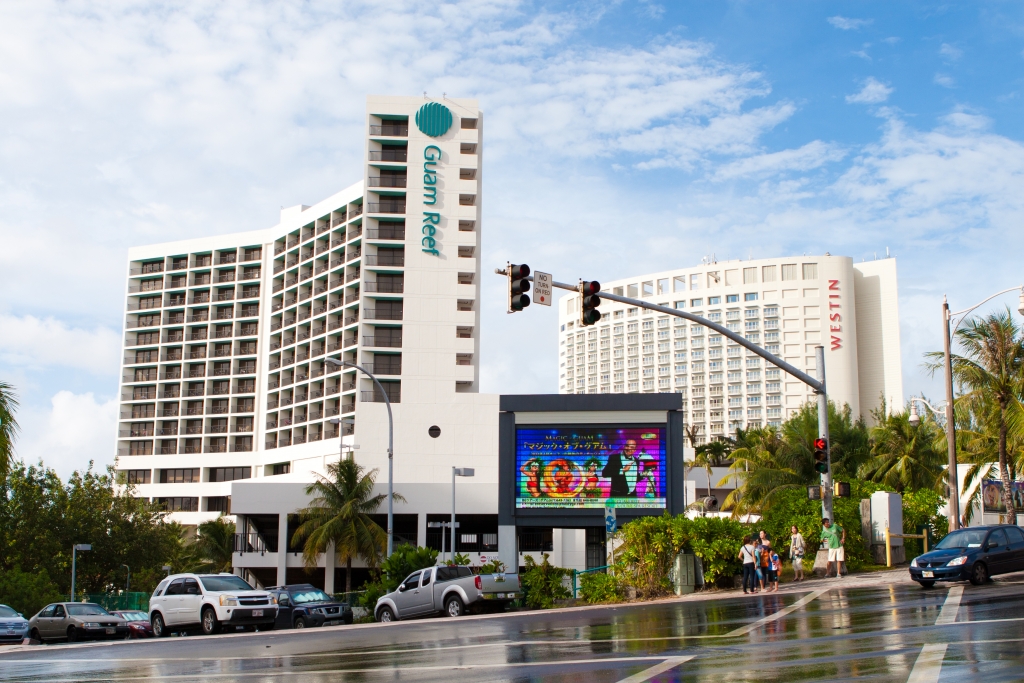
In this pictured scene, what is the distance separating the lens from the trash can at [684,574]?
27.2 m

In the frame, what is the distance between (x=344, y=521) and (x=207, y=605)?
3354 centimetres

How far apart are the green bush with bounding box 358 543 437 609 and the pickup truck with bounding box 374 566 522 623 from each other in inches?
237

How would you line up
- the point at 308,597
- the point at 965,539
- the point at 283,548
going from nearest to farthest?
the point at 965,539
the point at 308,597
the point at 283,548

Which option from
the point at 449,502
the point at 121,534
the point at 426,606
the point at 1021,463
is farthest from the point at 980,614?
the point at 121,534

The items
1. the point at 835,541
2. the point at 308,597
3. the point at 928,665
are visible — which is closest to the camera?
the point at 928,665

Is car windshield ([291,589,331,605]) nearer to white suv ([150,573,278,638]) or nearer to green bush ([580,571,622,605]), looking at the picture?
white suv ([150,573,278,638])

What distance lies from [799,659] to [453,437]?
189ft

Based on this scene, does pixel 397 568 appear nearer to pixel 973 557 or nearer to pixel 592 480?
pixel 592 480

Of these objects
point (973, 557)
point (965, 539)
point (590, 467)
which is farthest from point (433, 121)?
point (973, 557)

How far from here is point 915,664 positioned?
11.2 metres

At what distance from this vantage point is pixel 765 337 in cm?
15275

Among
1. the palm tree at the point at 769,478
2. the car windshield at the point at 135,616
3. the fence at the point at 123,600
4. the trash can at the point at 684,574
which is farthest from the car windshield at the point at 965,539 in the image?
the fence at the point at 123,600

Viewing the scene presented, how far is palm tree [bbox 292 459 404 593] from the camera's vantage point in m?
56.9

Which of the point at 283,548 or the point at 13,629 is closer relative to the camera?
the point at 13,629
